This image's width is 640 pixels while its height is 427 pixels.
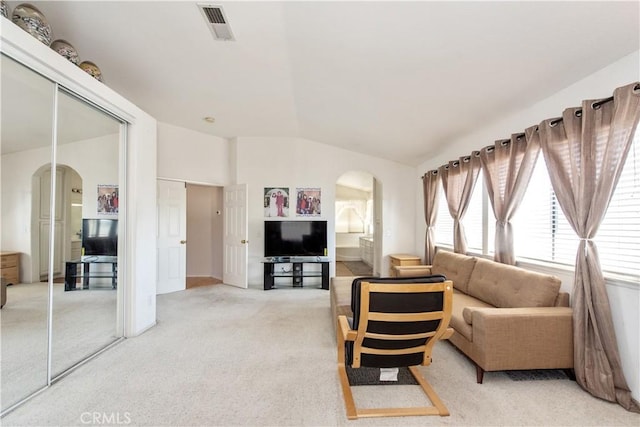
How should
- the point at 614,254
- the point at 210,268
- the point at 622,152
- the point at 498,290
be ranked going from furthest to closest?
the point at 210,268, the point at 498,290, the point at 614,254, the point at 622,152

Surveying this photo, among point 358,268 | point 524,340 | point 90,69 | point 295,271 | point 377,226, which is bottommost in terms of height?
point 358,268

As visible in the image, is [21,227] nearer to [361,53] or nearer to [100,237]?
[100,237]

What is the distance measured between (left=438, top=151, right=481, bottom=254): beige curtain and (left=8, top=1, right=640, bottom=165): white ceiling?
1.57 feet

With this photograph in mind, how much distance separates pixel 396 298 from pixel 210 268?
5.63 metres

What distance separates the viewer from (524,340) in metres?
2.21

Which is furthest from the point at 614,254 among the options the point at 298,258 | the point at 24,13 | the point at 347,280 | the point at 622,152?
the point at 24,13

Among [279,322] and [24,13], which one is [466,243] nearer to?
[279,322]

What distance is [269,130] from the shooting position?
538 cm

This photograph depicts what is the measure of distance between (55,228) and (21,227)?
0.25 metres

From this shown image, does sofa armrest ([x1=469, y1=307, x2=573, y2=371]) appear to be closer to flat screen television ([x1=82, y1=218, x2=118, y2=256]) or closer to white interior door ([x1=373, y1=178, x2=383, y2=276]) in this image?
flat screen television ([x1=82, y1=218, x2=118, y2=256])

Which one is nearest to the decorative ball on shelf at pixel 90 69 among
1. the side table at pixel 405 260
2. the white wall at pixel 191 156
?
the white wall at pixel 191 156

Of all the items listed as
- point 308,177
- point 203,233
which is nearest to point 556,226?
point 308,177

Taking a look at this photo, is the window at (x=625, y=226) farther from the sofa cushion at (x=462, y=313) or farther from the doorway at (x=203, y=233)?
the doorway at (x=203, y=233)

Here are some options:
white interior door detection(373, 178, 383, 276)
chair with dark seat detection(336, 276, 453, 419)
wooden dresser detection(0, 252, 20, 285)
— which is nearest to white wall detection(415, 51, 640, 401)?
chair with dark seat detection(336, 276, 453, 419)
